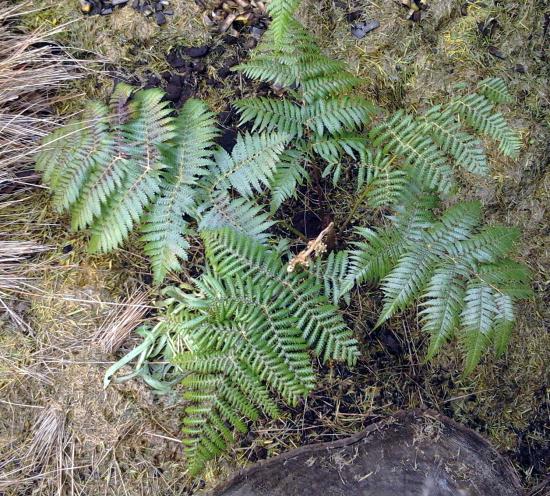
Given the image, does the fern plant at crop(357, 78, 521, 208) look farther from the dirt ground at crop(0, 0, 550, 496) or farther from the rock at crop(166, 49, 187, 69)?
the rock at crop(166, 49, 187, 69)

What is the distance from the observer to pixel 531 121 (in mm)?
2895

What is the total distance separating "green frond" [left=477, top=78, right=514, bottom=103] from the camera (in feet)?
8.67

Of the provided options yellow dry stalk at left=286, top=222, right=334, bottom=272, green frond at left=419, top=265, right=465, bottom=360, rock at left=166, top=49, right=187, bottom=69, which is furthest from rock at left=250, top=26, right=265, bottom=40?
green frond at left=419, top=265, right=465, bottom=360

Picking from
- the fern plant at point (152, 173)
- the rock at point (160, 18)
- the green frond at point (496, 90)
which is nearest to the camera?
the fern plant at point (152, 173)

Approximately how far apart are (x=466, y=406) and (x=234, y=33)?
222 cm

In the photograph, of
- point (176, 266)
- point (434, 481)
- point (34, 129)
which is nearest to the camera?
point (434, 481)

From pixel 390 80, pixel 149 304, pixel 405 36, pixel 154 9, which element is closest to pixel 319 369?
pixel 149 304

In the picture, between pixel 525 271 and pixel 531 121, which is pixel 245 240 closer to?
pixel 525 271

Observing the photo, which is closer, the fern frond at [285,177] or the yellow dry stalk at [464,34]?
the fern frond at [285,177]

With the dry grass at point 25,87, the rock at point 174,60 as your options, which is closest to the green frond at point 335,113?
the rock at point 174,60

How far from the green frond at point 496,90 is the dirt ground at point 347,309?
21 cm

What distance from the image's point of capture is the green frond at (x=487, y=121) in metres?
2.55

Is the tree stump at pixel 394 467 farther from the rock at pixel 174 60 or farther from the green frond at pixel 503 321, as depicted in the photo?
the rock at pixel 174 60

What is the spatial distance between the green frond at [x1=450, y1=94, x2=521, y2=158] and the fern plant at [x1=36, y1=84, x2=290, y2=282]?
33.0 inches
